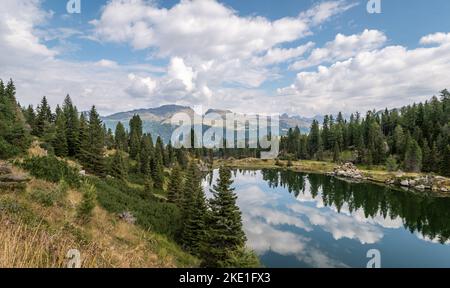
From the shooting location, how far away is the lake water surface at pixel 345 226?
3806cm

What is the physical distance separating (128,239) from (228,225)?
28.0ft

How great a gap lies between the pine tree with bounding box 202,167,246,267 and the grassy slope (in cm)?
187

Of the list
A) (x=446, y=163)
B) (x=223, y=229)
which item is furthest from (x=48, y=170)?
(x=446, y=163)

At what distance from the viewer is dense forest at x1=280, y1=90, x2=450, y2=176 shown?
107625mm

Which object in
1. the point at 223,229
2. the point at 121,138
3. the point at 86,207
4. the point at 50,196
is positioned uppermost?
the point at 121,138

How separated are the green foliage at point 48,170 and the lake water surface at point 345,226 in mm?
21536

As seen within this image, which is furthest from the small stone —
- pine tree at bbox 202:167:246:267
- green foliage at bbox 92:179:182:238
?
pine tree at bbox 202:167:246:267

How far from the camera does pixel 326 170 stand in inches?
5349

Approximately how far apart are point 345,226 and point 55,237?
173 feet

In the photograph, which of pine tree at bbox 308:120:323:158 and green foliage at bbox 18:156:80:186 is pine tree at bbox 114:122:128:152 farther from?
pine tree at bbox 308:120:323:158

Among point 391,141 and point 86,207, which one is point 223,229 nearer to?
point 86,207

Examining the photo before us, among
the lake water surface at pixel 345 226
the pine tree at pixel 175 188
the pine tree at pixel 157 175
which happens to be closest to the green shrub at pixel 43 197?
the lake water surface at pixel 345 226

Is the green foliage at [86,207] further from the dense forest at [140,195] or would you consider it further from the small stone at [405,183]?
the small stone at [405,183]
